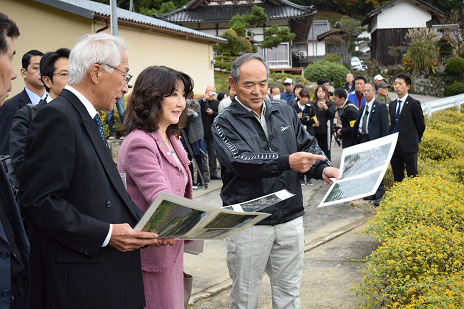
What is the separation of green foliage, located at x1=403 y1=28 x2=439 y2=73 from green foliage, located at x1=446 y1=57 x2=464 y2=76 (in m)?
1.15

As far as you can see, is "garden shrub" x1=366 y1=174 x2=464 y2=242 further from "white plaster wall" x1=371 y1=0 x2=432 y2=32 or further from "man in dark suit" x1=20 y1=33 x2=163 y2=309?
"white plaster wall" x1=371 y1=0 x2=432 y2=32

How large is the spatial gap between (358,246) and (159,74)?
12.7 feet

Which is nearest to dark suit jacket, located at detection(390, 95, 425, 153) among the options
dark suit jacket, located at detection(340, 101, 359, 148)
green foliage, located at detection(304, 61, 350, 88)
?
dark suit jacket, located at detection(340, 101, 359, 148)

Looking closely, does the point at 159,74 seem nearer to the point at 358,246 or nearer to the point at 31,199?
the point at 31,199

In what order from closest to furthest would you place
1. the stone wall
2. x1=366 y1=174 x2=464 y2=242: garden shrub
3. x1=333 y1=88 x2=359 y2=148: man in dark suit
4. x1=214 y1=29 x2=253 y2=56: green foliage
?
1. x1=366 y1=174 x2=464 y2=242: garden shrub
2. x1=333 y1=88 x2=359 y2=148: man in dark suit
3. x1=214 y1=29 x2=253 y2=56: green foliage
4. the stone wall

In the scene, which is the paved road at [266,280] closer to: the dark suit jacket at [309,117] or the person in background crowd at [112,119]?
the dark suit jacket at [309,117]

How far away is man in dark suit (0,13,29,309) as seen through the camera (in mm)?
1919

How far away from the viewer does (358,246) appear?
592 cm

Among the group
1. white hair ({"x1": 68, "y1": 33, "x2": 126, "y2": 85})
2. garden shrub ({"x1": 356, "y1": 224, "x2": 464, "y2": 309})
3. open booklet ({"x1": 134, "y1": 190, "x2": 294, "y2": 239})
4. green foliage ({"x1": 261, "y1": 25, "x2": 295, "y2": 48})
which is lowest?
garden shrub ({"x1": 356, "y1": 224, "x2": 464, "y2": 309})

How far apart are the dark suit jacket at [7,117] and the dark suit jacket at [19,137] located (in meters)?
0.52

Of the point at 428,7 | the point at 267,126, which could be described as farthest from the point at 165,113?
the point at 428,7

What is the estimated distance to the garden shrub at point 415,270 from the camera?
3387 millimetres

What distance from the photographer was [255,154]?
3119mm

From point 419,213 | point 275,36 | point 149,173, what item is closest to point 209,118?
point 419,213
